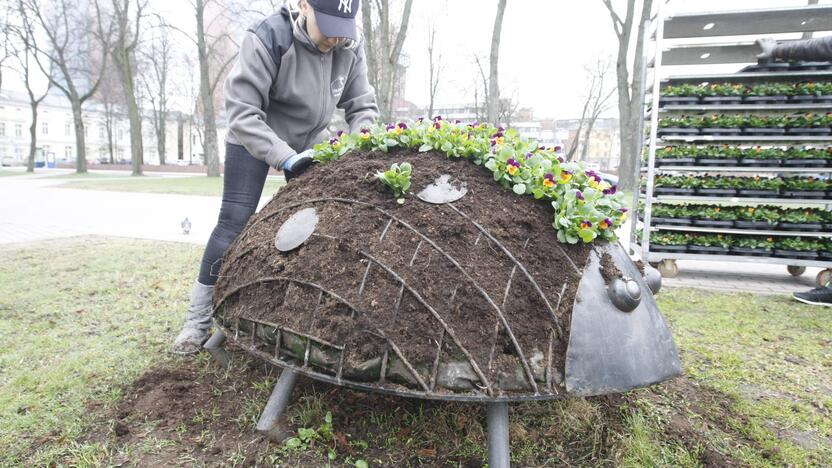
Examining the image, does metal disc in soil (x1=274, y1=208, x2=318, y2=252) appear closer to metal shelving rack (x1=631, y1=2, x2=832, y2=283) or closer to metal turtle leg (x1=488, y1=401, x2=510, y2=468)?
metal turtle leg (x1=488, y1=401, x2=510, y2=468)

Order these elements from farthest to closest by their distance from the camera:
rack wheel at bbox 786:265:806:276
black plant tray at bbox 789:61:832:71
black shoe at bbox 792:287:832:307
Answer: rack wheel at bbox 786:265:806:276 → black plant tray at bbox 789:61:832:71 → black shoe at bbox 792:287:832:307

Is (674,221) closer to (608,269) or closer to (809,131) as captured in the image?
(809,131)

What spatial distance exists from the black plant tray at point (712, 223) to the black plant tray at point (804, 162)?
2.86 ft

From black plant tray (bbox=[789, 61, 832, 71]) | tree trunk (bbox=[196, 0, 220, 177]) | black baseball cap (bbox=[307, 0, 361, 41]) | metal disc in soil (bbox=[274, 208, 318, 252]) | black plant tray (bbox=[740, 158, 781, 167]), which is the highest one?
tree trunk (bbox=[196, 0, 220, 177])

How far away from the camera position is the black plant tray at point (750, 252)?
590 centimetres

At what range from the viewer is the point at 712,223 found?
6000 mm

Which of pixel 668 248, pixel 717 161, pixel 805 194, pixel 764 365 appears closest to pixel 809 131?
pixel 805 194

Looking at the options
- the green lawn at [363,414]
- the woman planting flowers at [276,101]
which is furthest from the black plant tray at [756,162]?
the woman planting flowers at [276,101]

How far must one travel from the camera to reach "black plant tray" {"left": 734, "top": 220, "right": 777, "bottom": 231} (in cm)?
583

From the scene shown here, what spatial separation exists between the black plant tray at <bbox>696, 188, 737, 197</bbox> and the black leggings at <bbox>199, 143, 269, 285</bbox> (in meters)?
5.37

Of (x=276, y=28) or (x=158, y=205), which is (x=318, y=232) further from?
(x=158, y=205)

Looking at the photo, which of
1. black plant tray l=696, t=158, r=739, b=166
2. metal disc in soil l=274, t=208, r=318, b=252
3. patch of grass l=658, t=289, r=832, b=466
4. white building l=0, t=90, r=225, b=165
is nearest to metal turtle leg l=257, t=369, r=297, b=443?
metal disc in soil l=274, t=208, r=318, b=252

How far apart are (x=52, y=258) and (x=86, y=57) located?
96.0 feet

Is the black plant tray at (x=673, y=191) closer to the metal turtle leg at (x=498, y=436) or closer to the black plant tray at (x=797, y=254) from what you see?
the black plant tray at (x=797, y=254)
